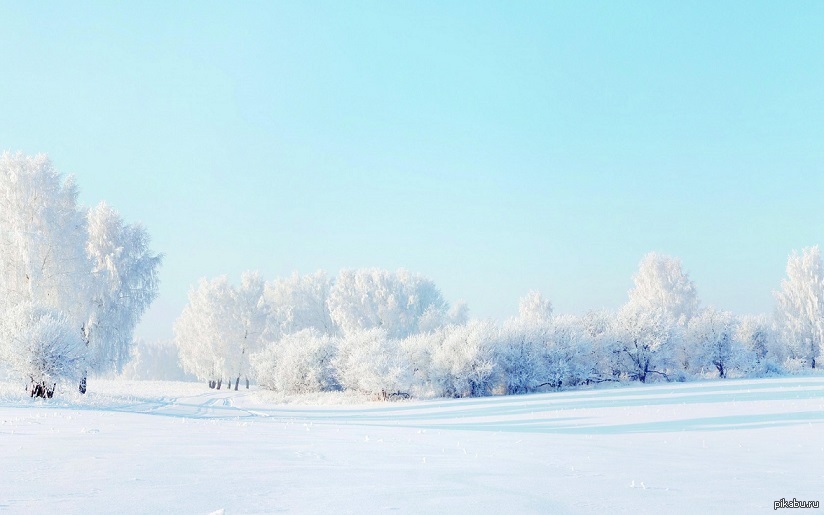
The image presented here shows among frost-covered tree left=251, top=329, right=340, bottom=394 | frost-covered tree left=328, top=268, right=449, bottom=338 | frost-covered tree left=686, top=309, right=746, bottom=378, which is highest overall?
frost-covered tree left=328, top=268, right=449, bottom=338

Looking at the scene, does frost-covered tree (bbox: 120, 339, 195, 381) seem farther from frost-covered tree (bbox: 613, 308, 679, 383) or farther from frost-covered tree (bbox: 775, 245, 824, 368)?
frost-covered tree (bbox: 775, 245, 824, 368)

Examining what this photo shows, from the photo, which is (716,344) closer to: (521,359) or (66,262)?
(521,359)

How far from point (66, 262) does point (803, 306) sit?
61.7 metres

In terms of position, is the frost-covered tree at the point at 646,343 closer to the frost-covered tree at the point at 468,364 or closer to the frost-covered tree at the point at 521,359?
the frost-covered tree at the point at 521,359

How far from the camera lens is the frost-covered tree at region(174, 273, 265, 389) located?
52.2 m

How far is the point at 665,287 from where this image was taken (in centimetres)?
6053

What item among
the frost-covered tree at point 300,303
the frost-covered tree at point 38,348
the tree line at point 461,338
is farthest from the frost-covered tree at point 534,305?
the frost-covered tree at point 38,348

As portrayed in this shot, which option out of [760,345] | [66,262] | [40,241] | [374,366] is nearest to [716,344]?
[760,345]

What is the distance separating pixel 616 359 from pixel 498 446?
109 ft

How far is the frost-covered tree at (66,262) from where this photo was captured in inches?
1043

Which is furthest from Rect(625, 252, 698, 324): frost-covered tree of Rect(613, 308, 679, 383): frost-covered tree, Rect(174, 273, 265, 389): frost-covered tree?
Rect(174, 273, 265, 389): frost-covered tree

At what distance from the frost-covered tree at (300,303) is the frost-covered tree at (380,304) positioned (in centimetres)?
311

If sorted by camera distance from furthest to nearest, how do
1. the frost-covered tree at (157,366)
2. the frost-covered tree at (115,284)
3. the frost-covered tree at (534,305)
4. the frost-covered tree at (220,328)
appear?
the frost-covered tree at (157,366)
the frost-covered tree at (534,305)
the frost-covered tree at (220,328)
the frost-covered tree at (115,284)

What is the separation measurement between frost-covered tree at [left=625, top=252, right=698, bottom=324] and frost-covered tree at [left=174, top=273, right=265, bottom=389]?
40.0 meters
